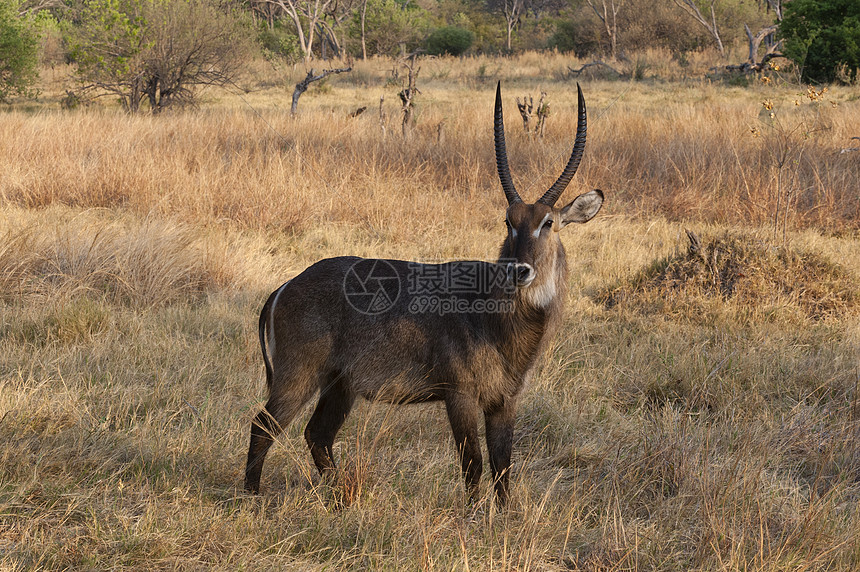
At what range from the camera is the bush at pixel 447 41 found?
32562 mm

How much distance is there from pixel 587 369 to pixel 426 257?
2.45m

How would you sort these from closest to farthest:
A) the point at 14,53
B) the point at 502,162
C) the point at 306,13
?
the point at 502,162 → the point at 14,53 → the point at 306,13

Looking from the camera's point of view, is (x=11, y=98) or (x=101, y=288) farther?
(x=11, y=98)

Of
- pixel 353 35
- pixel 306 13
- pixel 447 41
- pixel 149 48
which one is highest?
pixel 306 13

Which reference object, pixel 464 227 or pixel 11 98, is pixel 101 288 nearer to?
pixel 464 227

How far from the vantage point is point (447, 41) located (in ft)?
107

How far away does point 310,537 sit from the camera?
258 cm

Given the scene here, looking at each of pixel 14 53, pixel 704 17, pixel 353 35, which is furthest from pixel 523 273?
pixel 353 35

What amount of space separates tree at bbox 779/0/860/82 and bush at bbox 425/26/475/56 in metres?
17.3

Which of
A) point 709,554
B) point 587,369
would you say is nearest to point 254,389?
point 587,369

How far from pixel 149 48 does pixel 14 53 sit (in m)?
5.42

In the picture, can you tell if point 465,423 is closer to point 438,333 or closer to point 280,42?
point 438,333

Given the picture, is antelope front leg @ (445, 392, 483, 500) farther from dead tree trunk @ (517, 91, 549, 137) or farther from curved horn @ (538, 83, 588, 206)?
dead tree trunk @ (517, 91, 549, 137)

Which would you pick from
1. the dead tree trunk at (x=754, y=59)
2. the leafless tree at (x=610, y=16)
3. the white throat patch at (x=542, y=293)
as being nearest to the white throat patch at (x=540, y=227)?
the white throat patch at (x=542, y=293)
